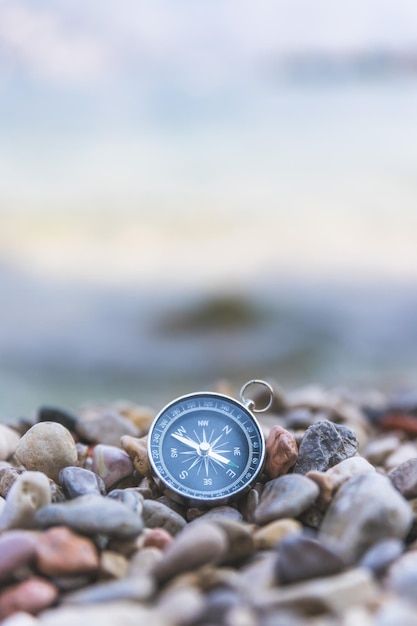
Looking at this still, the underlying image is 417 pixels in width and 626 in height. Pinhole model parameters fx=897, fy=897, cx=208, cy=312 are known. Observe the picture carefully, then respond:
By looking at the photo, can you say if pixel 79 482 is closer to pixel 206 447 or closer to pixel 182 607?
pixel 206 447

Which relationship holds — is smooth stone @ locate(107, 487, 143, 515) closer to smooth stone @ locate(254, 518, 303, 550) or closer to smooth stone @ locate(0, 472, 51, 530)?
smooth stone @ locate(0, 472, 51, 530)

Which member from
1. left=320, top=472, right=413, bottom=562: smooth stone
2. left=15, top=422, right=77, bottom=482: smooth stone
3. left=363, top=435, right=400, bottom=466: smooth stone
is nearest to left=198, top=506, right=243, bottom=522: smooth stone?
left=320, top=472, right=413, bottom=562: smooth stone

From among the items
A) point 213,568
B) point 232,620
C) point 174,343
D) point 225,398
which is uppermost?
point 174,343

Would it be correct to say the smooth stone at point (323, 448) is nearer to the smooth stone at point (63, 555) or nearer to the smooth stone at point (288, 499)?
the smooth stone at point (288, 499)

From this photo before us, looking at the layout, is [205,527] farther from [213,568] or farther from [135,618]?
[135,618]

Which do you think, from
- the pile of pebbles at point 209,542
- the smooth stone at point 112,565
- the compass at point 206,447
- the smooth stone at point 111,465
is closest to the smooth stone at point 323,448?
the pile of pebbles at point 209,542

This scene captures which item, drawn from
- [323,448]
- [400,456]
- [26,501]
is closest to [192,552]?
[26,501]

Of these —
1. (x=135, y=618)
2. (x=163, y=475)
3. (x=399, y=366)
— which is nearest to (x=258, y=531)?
(x=163, y=475)
